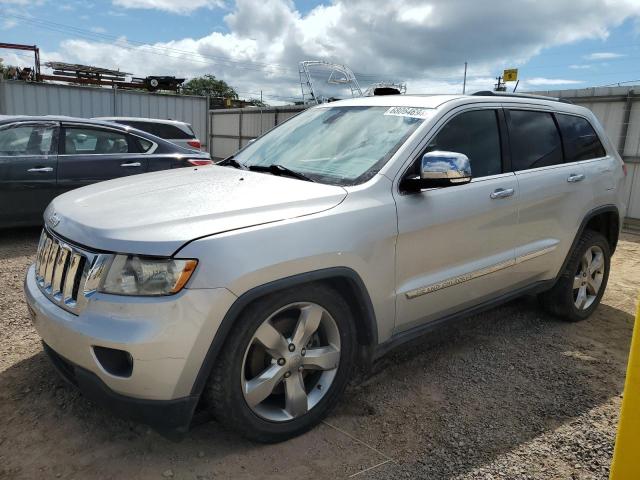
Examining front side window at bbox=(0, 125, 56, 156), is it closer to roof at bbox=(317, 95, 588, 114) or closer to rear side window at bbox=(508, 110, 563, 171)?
roof at bbox=(317, 95, 588, 114)

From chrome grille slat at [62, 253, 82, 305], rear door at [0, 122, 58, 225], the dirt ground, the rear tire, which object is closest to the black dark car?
rear door at [0, 122, 58, 225]

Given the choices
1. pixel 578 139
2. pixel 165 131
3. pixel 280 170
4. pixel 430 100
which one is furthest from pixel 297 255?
pixel 165 131

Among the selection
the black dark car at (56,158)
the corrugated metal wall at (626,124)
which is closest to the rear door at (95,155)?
the black dark car at (56,158)

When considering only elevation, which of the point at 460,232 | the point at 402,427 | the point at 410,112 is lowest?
the point at 402,427

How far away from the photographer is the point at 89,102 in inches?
668

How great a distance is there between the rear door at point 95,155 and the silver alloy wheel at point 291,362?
4.80 meters

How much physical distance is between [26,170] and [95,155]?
82 cm

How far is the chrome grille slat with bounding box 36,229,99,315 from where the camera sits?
2215 mm

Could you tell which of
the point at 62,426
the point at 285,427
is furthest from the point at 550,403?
the point at 62,426

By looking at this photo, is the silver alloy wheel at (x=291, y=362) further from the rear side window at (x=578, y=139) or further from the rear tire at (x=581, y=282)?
the rear side window at (x=578, y=139)

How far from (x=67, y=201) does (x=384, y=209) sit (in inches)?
66.5

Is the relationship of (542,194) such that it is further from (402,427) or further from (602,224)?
(402,427)

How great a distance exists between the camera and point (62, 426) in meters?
2.65

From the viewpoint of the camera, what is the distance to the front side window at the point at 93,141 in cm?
636
